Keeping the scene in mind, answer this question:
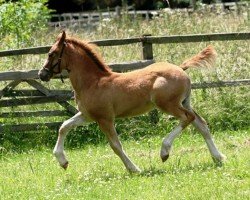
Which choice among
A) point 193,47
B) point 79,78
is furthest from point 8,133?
point 193,47

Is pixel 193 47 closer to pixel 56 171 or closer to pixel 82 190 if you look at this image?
pixel 56 171

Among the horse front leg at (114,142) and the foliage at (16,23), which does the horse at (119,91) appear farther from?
the foliage at (16,23)

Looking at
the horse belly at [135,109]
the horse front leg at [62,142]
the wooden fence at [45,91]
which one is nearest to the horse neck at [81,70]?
the horse front leg at [62,142]

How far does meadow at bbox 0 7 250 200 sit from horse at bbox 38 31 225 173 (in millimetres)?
410

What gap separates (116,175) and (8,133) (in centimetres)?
417

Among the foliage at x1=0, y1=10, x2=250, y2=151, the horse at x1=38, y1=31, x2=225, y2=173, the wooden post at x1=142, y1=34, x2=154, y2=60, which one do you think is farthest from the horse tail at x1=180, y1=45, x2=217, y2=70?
the wooden post at x1=142, y1=34, x2=154, y2=60

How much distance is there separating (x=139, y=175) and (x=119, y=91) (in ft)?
4.18

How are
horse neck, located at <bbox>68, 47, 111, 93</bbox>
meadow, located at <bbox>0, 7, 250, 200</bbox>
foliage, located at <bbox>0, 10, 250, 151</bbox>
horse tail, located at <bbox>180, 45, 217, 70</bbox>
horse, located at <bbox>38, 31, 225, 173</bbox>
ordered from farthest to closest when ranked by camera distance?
foliage, located at <bbox>0, 10, 250, 151</bbox> → horse tail, located at <bbox>180, 45, 217, 70</bbox> → horse neck, located at <bbox>68, 47, 111, 93</bbox> → horse, located at <bbox>38, 31, 225, 173</bbox> → meadow, located at <bbox>0, 7, 250, 200</bbox>

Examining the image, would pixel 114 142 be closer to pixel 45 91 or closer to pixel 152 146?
pixel 152 146

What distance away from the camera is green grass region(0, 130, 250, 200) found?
808 centimetres

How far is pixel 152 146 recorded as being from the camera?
40.0ft

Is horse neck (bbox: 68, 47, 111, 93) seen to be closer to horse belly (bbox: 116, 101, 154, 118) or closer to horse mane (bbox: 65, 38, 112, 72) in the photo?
horse mane (bbox: 65, 38, 112, 72)

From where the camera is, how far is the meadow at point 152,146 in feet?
27.7

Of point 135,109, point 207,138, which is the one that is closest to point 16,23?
point 135,109
